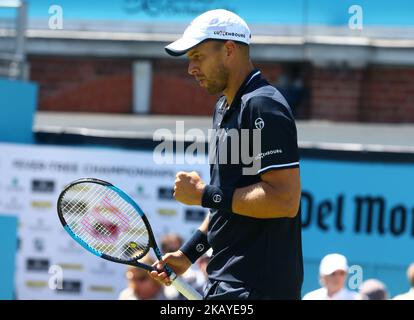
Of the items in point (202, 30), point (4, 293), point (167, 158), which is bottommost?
point (4, 293)

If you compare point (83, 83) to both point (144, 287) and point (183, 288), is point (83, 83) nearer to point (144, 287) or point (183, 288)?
point (144, 287)

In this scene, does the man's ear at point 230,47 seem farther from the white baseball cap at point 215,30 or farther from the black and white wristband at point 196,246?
Result: the black and white wristband at point 196,246

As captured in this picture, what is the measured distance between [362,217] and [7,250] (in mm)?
2821

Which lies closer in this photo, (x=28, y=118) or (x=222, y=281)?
(x=222, y=281)

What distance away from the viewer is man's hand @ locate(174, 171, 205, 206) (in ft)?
11.8

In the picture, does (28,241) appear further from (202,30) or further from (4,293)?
(202,30)

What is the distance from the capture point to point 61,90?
11.2m

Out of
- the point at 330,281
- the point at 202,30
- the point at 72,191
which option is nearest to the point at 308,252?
the point at 330,281

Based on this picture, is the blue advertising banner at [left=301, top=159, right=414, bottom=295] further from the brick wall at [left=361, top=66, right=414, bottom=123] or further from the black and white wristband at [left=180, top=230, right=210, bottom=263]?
the black and white wristband at [left=180, top=230, right=210, bottom=263]

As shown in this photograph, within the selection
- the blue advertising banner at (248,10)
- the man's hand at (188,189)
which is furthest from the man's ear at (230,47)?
the blue advertising banner at (248,10)

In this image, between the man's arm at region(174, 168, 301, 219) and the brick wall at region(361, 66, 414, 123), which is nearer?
the man's arm at region(174, 168, 301, 219)

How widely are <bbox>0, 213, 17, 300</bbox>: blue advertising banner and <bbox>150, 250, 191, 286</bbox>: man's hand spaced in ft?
14.3

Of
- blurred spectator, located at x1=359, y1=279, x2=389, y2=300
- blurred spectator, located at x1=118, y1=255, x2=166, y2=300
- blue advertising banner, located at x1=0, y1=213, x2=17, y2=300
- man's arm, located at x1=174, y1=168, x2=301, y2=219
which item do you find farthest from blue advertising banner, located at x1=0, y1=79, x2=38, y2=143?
man's arm, located at x1=174, y1=168, x2=301, y2=219

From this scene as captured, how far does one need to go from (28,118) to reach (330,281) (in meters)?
3.56
